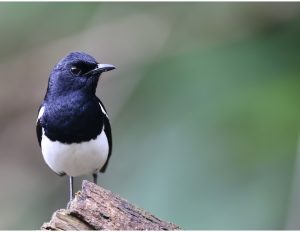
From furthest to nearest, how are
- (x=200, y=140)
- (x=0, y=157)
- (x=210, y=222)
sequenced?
1. (x=0, y=157)
2. (x=200, y=140)
3. (x=210, y=222)

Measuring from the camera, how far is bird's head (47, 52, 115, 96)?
490cm

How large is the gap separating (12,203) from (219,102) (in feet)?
7.72

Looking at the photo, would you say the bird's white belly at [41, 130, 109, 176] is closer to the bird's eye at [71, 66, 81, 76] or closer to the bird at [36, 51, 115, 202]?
the bird at [36, 51, 115, 202]

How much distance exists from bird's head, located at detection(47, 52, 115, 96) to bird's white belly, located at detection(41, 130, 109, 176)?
33 centimetres

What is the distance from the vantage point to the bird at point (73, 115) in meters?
4.85

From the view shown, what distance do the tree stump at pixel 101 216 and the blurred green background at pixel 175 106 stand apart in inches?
68.3

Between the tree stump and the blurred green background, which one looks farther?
the blurred green background

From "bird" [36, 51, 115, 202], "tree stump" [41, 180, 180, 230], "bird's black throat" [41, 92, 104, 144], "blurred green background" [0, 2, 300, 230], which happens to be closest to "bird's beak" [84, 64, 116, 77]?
"bird" [36, 51, 115, 202]

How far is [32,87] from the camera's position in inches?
280

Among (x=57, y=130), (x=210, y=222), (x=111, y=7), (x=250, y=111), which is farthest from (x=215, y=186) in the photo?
(x=111, y=7)

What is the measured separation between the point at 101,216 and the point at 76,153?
167cm

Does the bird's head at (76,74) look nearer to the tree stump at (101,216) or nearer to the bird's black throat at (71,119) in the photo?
the bird's black throat at (71,119)

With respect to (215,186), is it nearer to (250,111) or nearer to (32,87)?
(250,111)

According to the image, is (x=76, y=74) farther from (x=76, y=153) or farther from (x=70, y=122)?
(x=76, y=153)
